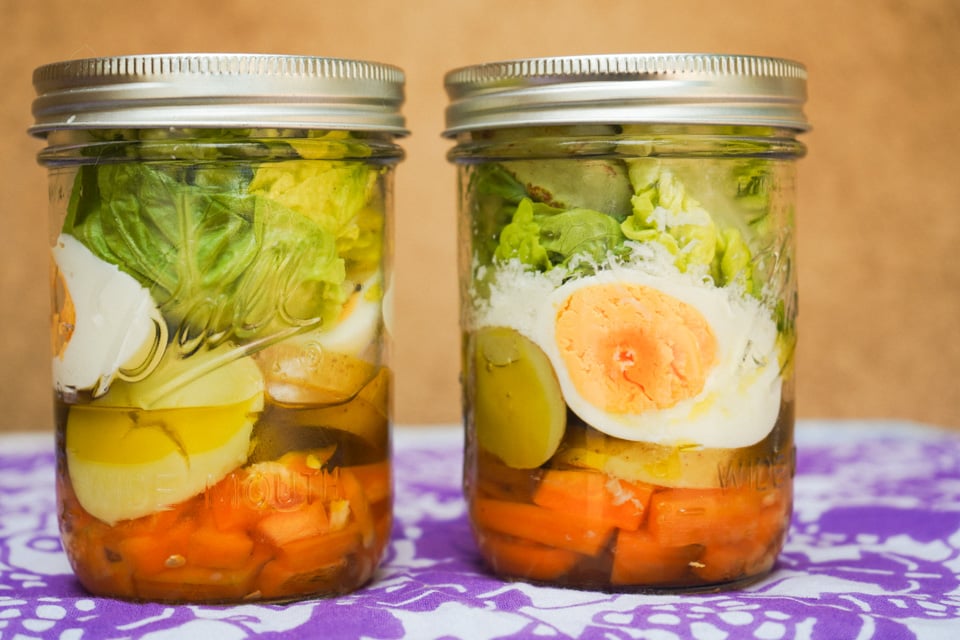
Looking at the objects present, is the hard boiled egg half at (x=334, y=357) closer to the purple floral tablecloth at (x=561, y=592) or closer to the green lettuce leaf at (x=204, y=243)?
the green lettuce leaf at (x=204, y=243)

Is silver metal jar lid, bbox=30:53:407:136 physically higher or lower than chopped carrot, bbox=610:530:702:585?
higher

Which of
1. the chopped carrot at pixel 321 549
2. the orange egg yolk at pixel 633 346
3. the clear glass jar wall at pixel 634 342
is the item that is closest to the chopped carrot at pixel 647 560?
the clear glass jar wall at pixel 634 342

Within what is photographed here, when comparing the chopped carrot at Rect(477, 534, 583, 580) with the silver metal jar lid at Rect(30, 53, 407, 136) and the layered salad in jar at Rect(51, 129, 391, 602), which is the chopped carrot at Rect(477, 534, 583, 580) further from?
the silver metal jar lid at Rect(30, 53, 407, 136)

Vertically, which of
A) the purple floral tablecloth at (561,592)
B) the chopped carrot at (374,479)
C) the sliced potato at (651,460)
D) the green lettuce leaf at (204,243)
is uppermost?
the green lettuce leaf at (204,243)

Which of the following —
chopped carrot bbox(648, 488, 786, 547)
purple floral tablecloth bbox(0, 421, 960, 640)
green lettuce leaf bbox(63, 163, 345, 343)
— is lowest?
purple floral tablecloth bbox(0, 421, 960, 640)

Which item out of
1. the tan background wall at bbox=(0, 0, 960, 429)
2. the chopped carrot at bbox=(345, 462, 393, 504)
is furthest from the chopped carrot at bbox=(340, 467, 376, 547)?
the tan background wall at bbox=(0, 0, 960, 429)

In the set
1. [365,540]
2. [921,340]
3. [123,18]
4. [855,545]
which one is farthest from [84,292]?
[921,340]

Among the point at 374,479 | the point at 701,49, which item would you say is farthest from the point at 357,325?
the point at 701,49
